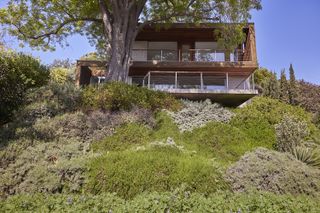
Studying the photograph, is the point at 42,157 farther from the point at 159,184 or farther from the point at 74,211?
the point at 74,211

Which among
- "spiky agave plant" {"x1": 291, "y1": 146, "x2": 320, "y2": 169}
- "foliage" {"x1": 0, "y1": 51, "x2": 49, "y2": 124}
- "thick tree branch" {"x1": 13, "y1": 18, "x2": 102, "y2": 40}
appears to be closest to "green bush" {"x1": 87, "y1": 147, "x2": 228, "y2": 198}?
"spiky agave plant" {"x1": 291, "y1": 146, "x2": 320, "y2": 169}

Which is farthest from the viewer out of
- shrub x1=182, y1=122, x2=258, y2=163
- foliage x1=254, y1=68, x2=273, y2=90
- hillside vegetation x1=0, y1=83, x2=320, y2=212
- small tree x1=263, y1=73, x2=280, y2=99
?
foliage x1=254, y1=68, x2=273, y2=90

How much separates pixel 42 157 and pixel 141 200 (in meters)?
4.65

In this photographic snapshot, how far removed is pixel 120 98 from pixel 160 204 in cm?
850

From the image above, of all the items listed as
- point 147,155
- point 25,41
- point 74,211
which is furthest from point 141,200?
point 25,41

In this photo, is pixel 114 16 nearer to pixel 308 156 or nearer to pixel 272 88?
pixel 308 156

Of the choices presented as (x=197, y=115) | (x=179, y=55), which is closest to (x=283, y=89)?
(x=179, y=55)

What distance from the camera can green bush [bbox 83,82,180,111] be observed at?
1282 cm

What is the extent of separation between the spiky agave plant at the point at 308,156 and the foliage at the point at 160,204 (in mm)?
4496

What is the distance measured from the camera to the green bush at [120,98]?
42.1ft

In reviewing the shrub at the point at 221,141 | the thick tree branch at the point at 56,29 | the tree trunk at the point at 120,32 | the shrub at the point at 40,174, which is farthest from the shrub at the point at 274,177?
the thick tree branch at the point at 56,29

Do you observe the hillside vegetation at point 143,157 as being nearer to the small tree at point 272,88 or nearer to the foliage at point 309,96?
the small tree at point 272,88

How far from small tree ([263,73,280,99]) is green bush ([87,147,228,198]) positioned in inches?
889

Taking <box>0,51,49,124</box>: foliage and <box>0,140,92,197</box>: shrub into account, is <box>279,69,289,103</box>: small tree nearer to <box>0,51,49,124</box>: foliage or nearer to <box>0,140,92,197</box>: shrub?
<box>0,51,49,124</box>: foliage
